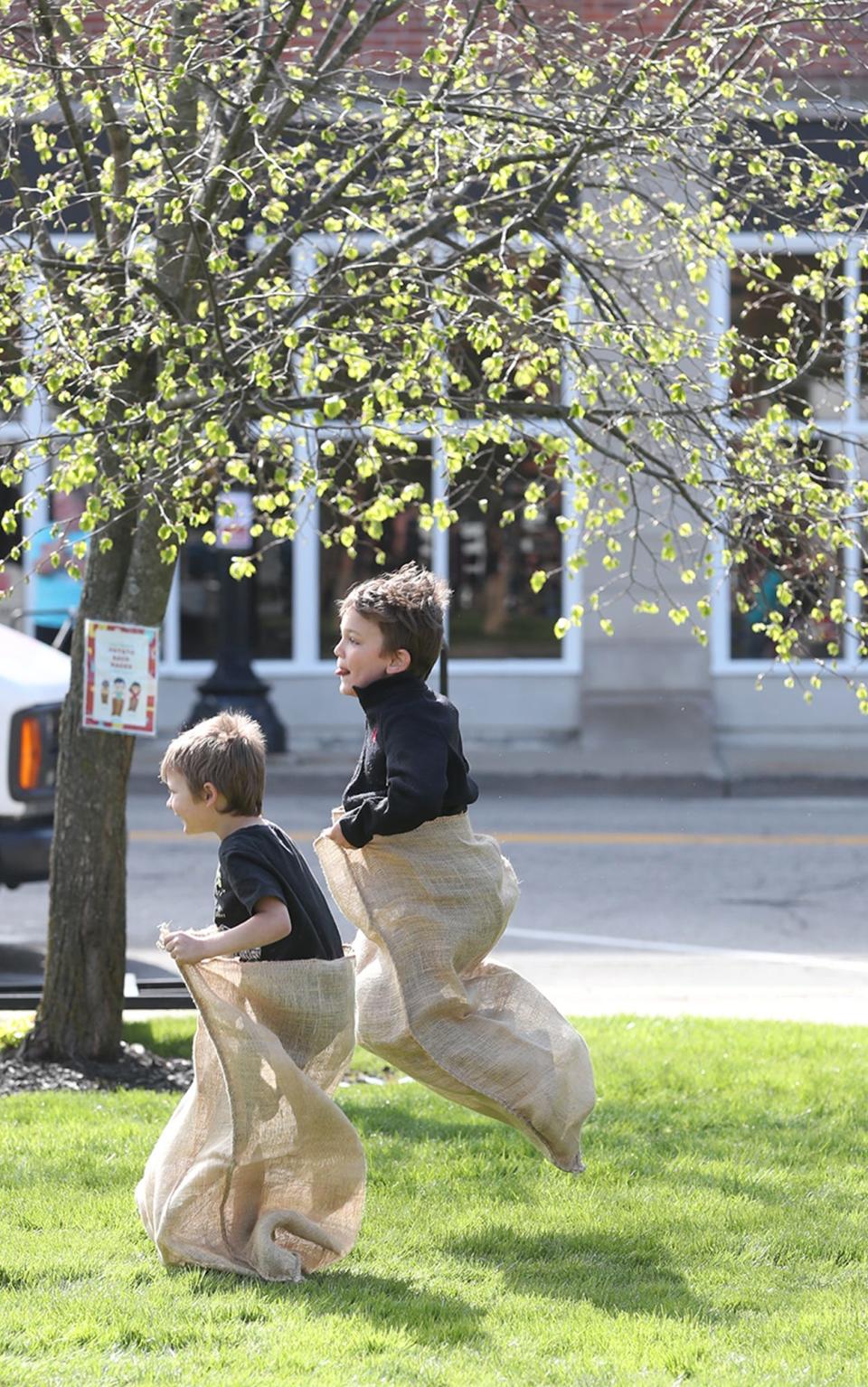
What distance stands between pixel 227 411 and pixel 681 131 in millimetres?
1724

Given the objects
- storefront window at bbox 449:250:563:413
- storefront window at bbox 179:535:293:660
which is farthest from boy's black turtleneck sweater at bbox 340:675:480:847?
storefront window at bbox 179:535:293:660

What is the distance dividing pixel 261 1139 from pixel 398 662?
1.20 m

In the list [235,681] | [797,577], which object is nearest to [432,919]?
[797,577]

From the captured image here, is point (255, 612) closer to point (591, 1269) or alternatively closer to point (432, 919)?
point (432, 919)

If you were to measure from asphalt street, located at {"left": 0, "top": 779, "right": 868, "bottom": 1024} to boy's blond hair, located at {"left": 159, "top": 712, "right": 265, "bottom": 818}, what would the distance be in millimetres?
4216

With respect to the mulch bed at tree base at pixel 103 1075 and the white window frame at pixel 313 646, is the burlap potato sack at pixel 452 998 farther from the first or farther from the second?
the white window frame at pixel 313 646

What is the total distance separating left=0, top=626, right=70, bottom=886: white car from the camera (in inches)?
352

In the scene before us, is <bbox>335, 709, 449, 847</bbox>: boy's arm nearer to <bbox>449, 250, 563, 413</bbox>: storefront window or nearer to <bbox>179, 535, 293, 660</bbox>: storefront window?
<bbox>449, 250, 563, 413</bbox>: storefront window

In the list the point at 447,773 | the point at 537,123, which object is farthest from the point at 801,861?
the point at 447,773

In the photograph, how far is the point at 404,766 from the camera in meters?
4.61

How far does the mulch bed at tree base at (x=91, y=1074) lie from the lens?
263 inches

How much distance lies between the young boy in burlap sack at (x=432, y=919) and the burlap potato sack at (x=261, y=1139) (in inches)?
13.0

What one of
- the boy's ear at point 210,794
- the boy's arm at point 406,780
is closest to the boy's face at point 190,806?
the boy's ear at point 210,794

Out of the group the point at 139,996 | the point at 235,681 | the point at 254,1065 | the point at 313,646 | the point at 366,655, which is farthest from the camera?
the point at 313,646
